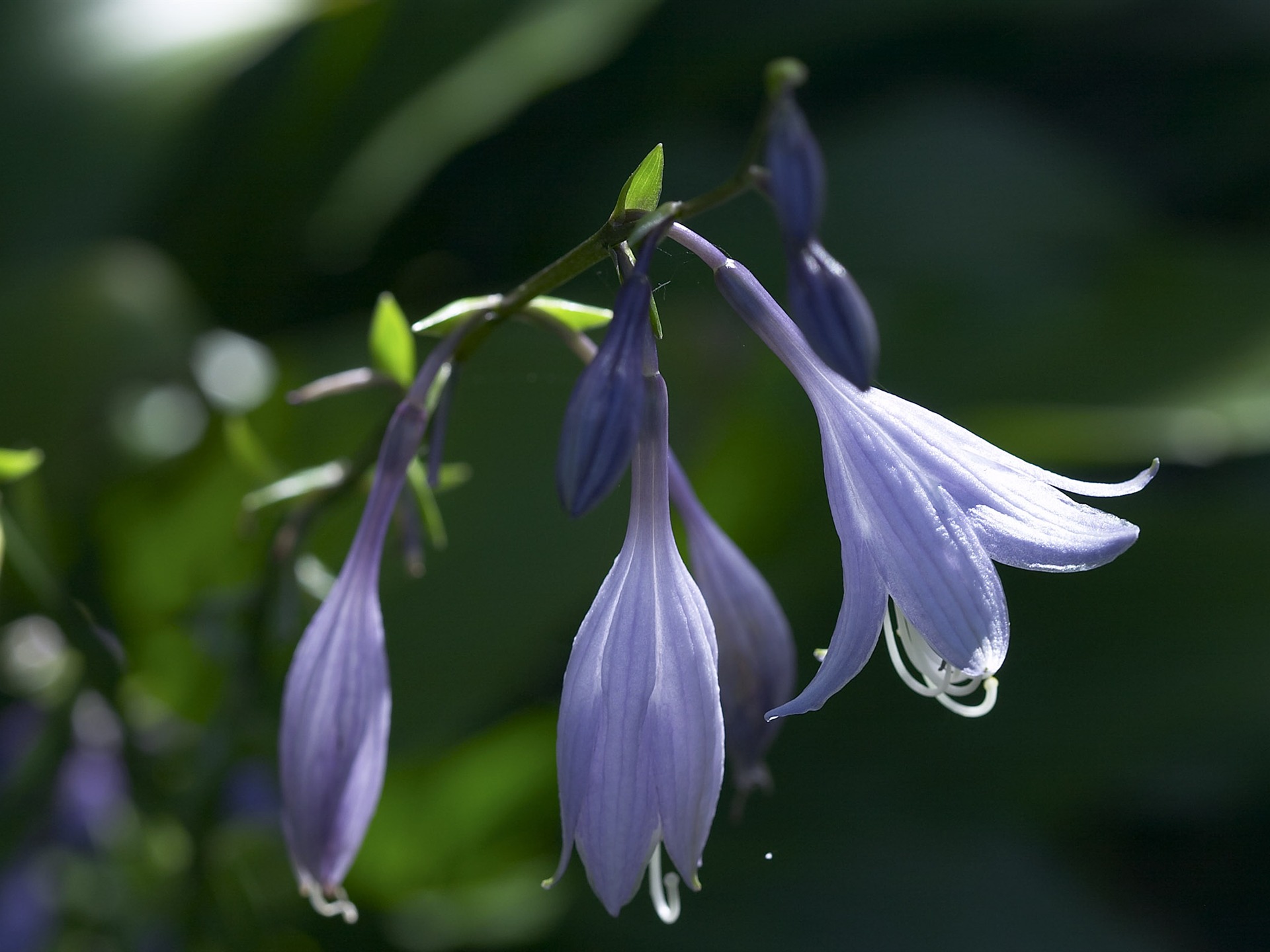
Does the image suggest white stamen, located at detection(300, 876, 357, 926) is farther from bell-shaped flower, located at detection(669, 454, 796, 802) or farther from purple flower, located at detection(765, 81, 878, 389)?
purple flower, located at detection(765, 81, 878, 389)

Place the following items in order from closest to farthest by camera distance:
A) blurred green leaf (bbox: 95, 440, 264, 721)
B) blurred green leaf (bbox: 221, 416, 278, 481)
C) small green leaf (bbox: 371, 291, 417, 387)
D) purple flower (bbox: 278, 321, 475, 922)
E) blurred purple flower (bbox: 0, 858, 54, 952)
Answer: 1. purple flower (bbox: 278, 321, 475, 922)
2. small green leaf (bbox: 371, 291, 417, 387)
3. blurred green leaf (bbox: 221, 416, 278, 481)
4. blurred purple flower (bbox: 0, 858, 54, 952)
5. blurred green leaf (bbox: 95, 440, 264, 721)

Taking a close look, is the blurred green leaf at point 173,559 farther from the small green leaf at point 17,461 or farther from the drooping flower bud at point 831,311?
the drooping flower bud at point 831,311

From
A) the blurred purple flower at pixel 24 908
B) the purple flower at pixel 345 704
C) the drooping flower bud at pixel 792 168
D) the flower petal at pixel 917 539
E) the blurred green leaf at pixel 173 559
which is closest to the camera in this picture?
the drooping flower bud at pixel 792 168

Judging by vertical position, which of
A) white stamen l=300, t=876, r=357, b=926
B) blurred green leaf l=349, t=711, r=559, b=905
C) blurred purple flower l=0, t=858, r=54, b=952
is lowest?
blurred green leaf l=349, t=711, r=559, b=905

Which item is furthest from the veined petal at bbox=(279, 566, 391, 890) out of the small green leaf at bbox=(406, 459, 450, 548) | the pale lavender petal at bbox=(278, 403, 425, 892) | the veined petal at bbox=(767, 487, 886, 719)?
the veined petal at bbox=(767, 487, 886, 719)

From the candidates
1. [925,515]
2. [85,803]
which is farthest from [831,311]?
[85,803]

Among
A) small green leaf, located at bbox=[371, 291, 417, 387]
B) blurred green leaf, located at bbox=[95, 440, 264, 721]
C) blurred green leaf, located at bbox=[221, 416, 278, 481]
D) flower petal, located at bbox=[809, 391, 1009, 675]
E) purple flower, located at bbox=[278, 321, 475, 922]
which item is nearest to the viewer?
flower petal, located at bbox=[809, 391, 1009, 675]

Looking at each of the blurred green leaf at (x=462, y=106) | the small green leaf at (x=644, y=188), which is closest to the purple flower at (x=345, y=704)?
the small green leaf at (x=644, y=188)
